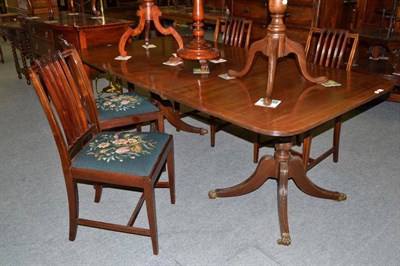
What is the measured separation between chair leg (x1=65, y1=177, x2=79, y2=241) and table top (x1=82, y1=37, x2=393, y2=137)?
62 centimetres

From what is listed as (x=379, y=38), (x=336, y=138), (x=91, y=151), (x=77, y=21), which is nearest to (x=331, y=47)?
(x=336, y=138)

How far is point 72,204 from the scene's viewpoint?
1.99 m

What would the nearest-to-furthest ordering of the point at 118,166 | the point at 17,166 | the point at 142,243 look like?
the point at 118,166 < the point at 142,243 < the point at 17,166

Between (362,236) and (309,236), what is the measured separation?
11.0 inches

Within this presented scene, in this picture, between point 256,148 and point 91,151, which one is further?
point 256,148

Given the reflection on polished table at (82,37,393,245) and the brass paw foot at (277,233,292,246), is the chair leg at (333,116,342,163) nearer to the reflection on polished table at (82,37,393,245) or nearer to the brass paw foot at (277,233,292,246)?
the reflection on polished table at (82,37,393,245)

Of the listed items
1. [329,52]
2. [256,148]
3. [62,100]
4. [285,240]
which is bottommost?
[285,240]

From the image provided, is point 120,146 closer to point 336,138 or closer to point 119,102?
point 119,102

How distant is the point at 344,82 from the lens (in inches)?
82.6

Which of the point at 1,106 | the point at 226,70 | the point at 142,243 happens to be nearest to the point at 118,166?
the point at 142,243

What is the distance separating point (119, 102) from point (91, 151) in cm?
67

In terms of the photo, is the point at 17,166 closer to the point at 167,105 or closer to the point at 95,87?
the point at 167,105

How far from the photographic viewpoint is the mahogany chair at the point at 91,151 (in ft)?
6.01

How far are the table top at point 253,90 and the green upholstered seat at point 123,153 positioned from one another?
0.26 metres
